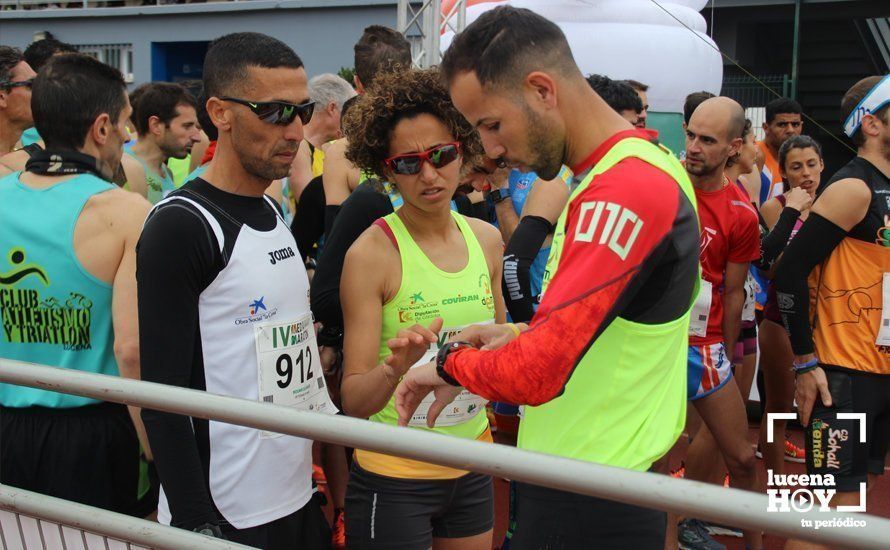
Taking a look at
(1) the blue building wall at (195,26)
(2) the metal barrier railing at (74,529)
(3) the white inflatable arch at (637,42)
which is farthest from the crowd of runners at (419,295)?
(1) the blue building wall at (195,26)

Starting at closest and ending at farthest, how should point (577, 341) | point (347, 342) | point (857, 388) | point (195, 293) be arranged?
point (577, 341) < point (195, 293) < point (347, 342) < point (857, 388)

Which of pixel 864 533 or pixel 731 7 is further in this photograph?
pixel 731 7

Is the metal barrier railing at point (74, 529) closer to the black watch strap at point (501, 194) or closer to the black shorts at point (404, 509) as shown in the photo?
the black shorts at point (404, 509)

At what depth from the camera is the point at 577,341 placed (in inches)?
69.4

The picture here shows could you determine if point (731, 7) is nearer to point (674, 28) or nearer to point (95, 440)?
point (674, 28)

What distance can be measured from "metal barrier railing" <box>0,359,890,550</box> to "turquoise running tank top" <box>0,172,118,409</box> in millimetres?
681

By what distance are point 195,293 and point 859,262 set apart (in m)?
2.75

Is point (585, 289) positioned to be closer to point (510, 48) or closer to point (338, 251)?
point (510, 48)

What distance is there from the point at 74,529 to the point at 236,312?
642 millimetres

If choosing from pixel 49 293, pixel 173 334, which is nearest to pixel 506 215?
pixel 49 293

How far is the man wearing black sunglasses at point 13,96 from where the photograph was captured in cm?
429

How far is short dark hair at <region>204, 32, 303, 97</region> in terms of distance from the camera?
8.05 feet

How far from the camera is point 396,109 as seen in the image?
2.81 meters

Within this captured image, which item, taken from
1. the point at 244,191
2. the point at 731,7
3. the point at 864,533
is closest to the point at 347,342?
the point at 244,191
